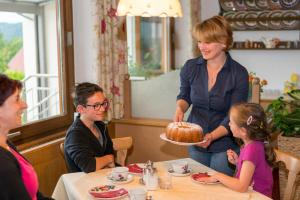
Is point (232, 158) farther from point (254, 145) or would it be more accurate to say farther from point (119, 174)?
point (119, 174)

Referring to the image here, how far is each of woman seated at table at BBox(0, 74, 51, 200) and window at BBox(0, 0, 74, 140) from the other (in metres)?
0.98

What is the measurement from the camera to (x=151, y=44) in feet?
17.3

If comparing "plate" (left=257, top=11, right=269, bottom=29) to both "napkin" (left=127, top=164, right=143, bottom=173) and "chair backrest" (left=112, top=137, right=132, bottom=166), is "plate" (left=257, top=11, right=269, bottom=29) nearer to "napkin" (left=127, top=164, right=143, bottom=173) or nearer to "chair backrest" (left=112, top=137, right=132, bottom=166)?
"chair backrest" (left=112, top=137, right=132, bottom=166)

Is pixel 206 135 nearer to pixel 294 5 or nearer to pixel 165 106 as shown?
pixel 165 106

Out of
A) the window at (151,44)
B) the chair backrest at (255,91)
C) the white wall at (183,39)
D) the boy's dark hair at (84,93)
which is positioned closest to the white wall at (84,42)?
the boy's dark hair at (84,93)

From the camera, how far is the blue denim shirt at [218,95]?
2.20 meters

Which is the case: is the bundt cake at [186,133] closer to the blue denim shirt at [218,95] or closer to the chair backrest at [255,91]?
the blue denim shirt at [218,95]

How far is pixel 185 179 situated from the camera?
1.91 metres

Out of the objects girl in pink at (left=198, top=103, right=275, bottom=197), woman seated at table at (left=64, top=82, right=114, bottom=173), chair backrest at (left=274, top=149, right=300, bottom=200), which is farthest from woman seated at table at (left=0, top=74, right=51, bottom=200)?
chair backrest at (left=274, top=149, right=300, bottom=200)

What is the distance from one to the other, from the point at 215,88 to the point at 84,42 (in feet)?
3.75

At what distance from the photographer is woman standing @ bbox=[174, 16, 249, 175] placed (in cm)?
214

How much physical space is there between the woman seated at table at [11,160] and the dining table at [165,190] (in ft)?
1.04

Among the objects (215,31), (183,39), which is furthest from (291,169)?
(183,39)

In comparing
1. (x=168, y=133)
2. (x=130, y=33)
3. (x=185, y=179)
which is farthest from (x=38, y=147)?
(x=130, y=33)
